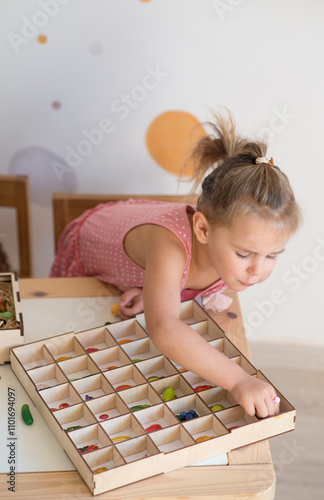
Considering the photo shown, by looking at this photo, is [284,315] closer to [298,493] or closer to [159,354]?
[298,493]

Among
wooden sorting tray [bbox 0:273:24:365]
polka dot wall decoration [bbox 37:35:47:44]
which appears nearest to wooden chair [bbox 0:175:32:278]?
polka dot wall decoration [bbox 37:35:47:44]

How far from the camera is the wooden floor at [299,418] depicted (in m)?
1.59

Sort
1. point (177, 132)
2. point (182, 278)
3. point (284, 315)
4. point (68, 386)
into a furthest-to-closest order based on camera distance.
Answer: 1. point (284, 315)
2. point (177, 132)
3. point (182, 278)
4. point (68, 386)

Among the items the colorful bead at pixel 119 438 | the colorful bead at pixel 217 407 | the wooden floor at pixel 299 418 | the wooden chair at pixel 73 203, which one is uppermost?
the wooden chair at pixel 73 203

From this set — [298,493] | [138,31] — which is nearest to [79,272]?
[138,31]

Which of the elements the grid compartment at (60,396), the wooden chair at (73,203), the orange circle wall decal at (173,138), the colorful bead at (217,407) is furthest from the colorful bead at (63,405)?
the orange circle wall decal at (173,138)

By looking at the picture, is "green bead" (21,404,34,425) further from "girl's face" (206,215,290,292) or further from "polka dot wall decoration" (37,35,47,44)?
"polka dot wall decoration" (37,35,47,44)

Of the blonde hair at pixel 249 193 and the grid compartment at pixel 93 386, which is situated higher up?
the blonde hair at pixel 249 193

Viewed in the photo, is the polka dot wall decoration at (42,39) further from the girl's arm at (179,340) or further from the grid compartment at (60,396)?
the grid compartment at (60,396)

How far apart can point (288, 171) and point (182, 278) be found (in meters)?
0.65

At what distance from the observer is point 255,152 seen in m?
1.11

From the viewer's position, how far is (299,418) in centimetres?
178

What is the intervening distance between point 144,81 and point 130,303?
0.69 m

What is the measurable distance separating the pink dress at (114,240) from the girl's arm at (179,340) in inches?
2.7
